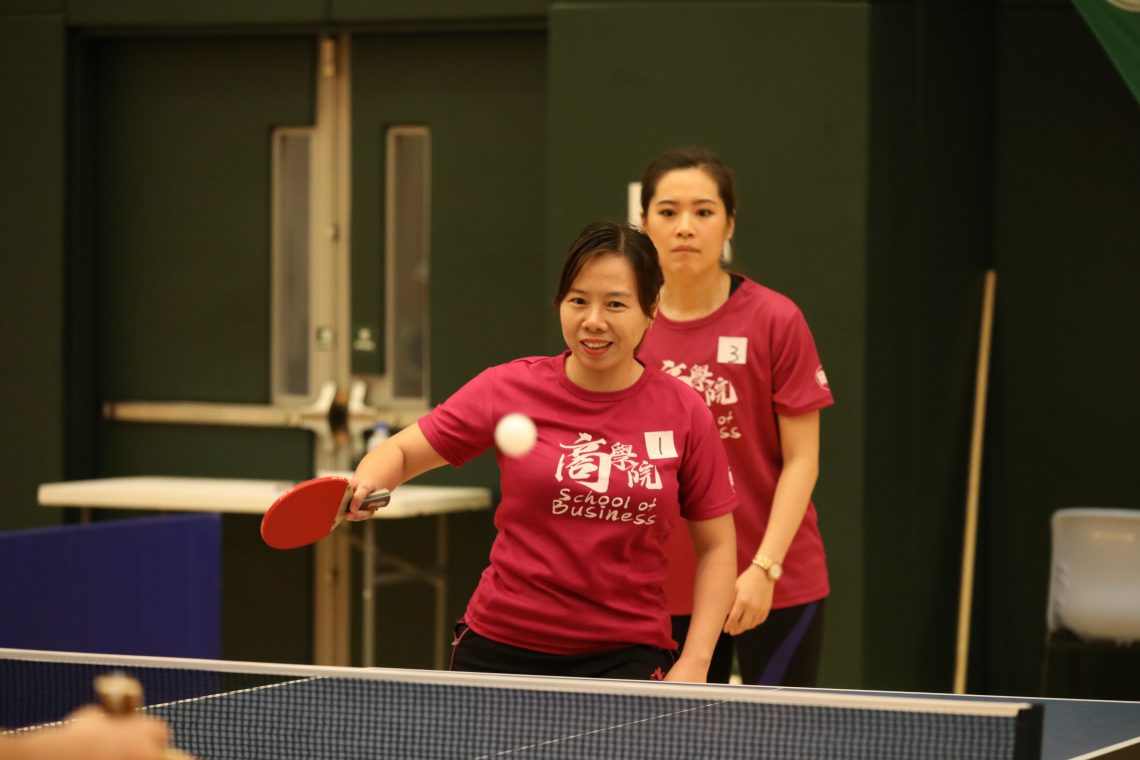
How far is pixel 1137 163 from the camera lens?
6.59 m

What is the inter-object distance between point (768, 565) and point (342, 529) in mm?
3724

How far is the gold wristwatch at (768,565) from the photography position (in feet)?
11.5

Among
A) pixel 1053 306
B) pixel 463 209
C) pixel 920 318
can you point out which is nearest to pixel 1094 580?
pixel 920 318

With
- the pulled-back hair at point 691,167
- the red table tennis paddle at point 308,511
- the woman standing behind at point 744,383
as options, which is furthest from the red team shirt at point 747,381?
the red table tennis paddle at point 308,511

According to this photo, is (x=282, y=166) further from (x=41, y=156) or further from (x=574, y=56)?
(x=574, y=56)

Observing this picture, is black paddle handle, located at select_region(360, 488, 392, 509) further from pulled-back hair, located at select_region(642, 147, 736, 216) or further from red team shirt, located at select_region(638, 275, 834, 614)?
pulled-back hair, located at select_region(642, 147, 736, 216)

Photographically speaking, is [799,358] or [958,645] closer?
[799,358]

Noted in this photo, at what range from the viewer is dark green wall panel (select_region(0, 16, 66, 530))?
7.34 m

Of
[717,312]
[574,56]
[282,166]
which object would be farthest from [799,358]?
[282,166]

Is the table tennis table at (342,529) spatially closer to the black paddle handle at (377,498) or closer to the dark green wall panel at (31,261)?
the dark green wall panel at (31,261)

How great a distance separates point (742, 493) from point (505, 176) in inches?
143

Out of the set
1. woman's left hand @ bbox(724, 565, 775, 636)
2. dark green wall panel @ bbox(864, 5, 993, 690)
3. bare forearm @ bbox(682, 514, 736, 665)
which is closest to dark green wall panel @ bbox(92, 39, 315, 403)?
dark green wall panel @ bbox(864, 5, 993, 690)

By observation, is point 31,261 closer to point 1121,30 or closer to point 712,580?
point 1121,30

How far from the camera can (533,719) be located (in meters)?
2.66
